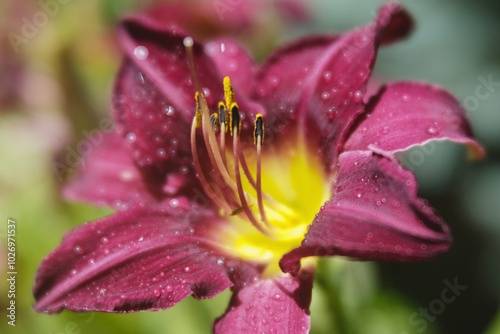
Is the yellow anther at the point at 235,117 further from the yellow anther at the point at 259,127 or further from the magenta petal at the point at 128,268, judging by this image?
the magenta petal at the point at 128,268

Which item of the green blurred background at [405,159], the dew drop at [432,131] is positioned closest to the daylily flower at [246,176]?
the dew drop at [432,131]

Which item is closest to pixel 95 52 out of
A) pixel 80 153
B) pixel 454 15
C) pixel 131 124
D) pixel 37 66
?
pixel 37 66

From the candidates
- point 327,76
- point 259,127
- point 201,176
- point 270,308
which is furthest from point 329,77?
point 270,308

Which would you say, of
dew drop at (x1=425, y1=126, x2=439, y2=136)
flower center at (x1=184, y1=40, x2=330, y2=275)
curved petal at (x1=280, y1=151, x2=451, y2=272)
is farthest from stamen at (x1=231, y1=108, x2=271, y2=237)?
dew drop at (x1=425, y1=126, x2=439, y2=136)

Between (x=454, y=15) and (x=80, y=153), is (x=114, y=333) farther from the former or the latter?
(x=454, y=15)

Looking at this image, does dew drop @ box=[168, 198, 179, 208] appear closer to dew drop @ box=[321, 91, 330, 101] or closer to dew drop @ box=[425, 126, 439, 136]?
dew drop @ box=[321, 91, 330, 101]

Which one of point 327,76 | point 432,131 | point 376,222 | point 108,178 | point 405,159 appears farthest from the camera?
point 405,159

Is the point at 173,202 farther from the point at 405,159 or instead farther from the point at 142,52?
the point at 405,159
